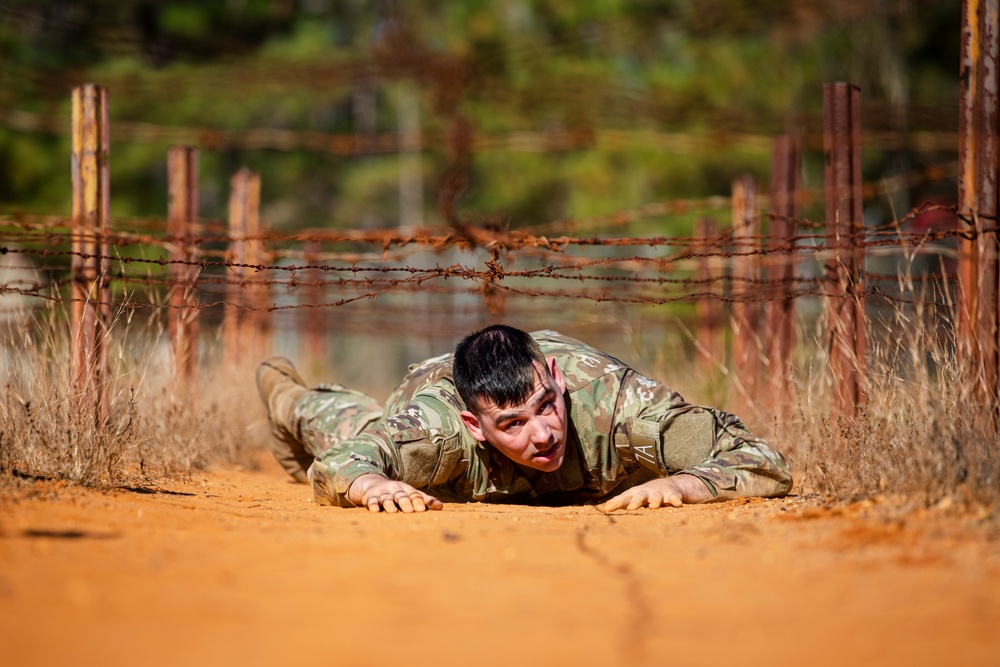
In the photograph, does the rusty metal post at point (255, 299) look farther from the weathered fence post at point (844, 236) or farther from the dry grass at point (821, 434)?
the weathered fence post at point (844, 236)

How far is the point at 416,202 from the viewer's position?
24750 millimetres

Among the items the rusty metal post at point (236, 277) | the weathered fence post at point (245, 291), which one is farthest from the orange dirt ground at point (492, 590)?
the weathered fence post at point (245, 291)

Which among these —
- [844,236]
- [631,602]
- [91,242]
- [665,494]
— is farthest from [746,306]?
[631,602]

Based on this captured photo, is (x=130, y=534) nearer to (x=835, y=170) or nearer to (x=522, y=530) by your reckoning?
(x=522, y=530)

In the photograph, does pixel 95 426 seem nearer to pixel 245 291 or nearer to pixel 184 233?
pixel 184 233

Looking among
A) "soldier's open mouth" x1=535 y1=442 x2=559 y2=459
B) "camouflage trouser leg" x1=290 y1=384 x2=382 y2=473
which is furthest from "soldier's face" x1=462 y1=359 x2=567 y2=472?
"camouflage trouser leg" x1=290 y1=384 x2=382 y2=473

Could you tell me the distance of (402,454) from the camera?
4344 millimetres

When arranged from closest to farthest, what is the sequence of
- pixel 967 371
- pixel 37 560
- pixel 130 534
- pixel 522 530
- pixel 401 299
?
pixel 37 560 < pixel 130 534 < pixel 522 530 < pixel 967 371 < pixel 401 299

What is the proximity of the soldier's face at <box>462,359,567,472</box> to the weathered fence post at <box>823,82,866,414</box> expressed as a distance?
1.39 meters

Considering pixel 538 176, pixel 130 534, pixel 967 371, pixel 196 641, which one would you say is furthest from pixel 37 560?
pixel 538 176

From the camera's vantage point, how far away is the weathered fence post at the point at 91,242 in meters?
5.01

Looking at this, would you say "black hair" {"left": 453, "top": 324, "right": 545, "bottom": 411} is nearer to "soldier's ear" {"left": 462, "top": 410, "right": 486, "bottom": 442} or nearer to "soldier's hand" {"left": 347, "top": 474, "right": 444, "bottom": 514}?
"soldier's ear" {"left": 462, "top": 410, "right": 486, "bottom": 442}

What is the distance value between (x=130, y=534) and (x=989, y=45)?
12.4 ft

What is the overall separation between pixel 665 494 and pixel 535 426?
0.55 m
